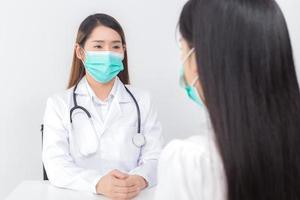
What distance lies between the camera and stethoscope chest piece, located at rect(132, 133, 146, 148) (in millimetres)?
1648

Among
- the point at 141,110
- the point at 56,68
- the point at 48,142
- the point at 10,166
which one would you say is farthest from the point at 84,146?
the point at 10,166

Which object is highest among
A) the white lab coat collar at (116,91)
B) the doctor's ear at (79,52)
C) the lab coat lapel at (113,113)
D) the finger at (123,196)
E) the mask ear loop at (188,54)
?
the doctor's ear at (79,52)

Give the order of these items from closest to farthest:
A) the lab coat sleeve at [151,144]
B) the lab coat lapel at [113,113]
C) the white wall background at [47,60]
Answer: the lab coat sleeve at [151,144]
the lab coat lapel at [113,113]
the white wall background at [47,60]

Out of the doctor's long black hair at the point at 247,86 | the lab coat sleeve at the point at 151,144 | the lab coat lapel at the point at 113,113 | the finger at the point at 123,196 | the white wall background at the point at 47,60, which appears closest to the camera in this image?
the doctor's long black hair at the point at 247,86

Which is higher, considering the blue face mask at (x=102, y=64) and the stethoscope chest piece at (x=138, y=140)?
the blue face mask at (x=102, y=64)

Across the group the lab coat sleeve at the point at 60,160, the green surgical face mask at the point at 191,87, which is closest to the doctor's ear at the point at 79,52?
the lab coat sleeve at the point at 60,160

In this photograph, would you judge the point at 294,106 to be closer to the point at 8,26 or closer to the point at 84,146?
the point at 84,146

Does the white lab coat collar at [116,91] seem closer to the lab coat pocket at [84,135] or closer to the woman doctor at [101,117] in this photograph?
the woman doctor at [101,117]

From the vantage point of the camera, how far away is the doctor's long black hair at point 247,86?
0.65m

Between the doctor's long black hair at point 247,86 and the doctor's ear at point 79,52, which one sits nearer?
the doctor's long black hair at point 247,86

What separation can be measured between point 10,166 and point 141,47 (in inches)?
40.6

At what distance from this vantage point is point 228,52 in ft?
2.13

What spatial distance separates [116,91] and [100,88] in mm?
73

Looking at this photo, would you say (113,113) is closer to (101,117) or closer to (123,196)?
(101,117)
